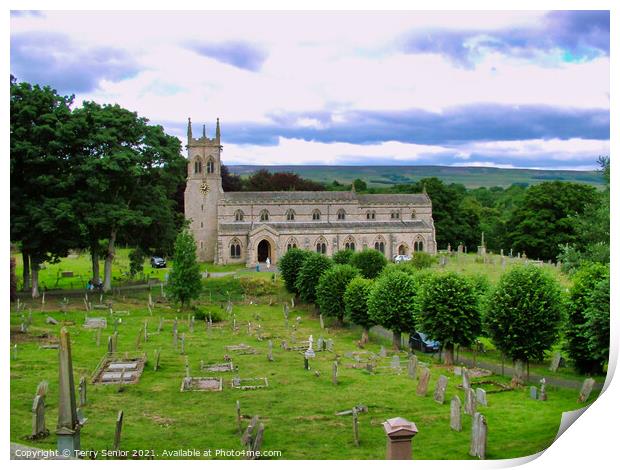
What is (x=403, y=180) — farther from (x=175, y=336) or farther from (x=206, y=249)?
(x=175, y=336)

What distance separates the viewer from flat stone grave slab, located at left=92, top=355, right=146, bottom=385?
22875 millimetres

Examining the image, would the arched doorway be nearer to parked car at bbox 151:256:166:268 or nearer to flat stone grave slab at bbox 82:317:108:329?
parked car at bbox 151:256:166:268

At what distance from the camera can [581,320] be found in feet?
81.5

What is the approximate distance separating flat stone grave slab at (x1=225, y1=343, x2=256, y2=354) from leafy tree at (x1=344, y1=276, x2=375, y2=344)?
6461 mm

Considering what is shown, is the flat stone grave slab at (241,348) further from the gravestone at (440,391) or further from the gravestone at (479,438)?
the gravestone at (479,438)

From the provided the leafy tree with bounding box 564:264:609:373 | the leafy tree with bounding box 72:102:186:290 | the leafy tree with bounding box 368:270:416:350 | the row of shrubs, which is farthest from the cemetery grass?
the leafy tree with bounding box 72:102:186:290

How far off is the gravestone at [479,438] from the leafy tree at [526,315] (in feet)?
25.6

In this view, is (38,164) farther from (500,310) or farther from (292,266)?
(292,266)

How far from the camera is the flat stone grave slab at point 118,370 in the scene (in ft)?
75.0

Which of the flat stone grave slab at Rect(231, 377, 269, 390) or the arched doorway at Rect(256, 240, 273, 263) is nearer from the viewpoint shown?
the flat stone grave slab at Rect(231, 377, 269, 390)

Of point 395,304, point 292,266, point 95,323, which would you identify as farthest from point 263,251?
point 395,304

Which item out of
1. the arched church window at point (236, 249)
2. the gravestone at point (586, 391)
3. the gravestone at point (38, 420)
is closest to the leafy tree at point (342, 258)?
the arched church window at point (236, 249)

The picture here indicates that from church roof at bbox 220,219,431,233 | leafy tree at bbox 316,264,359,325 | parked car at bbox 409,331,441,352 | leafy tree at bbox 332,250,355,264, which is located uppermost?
church roof at bbox 220,219,431,233

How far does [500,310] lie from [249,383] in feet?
31.9
